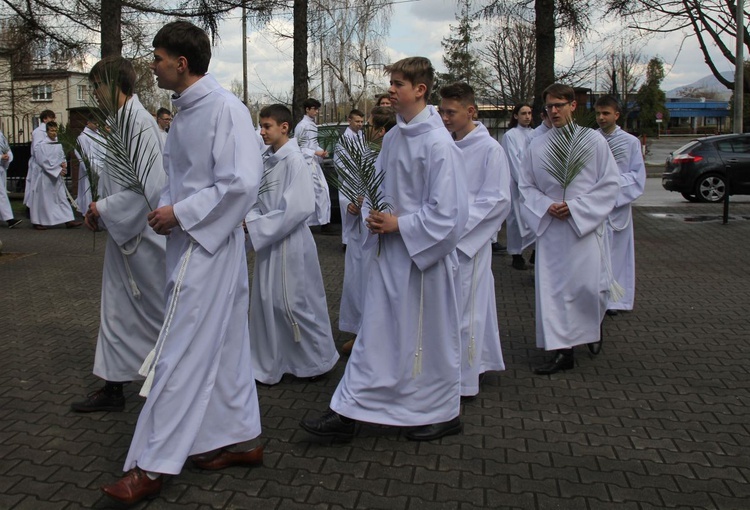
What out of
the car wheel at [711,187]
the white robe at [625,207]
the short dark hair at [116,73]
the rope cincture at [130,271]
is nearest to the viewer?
the short dark hair at [116,73]

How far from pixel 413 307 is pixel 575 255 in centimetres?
202

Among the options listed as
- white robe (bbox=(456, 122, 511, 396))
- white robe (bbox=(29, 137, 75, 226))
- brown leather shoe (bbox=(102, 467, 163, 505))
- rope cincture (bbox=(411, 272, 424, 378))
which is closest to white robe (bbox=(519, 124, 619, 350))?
white robe (bbox=(456, 122, 511, 396))

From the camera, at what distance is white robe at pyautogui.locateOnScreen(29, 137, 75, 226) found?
15.0 metres

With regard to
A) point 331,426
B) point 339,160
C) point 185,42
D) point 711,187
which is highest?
point 185,42

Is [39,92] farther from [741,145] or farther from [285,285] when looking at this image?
[285,285]

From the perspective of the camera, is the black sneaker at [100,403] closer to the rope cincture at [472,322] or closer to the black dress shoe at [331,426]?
the black dress shoe at [331,426]

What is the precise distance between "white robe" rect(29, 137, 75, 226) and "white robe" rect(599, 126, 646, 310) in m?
10.7

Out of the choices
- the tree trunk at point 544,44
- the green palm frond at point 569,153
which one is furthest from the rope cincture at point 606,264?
the tree trunk at point 544,44

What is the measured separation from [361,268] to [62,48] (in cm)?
1064

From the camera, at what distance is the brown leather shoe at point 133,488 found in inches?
144

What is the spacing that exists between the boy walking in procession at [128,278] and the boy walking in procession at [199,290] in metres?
0.71

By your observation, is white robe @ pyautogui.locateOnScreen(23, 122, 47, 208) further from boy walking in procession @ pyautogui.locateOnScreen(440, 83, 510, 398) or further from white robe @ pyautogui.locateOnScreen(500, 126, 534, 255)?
boy walking in procession @ pyautogui.locateOnScreen(440, 83, 510, 398)

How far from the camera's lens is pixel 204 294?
3.88m

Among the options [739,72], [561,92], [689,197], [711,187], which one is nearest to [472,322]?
[561,92]
